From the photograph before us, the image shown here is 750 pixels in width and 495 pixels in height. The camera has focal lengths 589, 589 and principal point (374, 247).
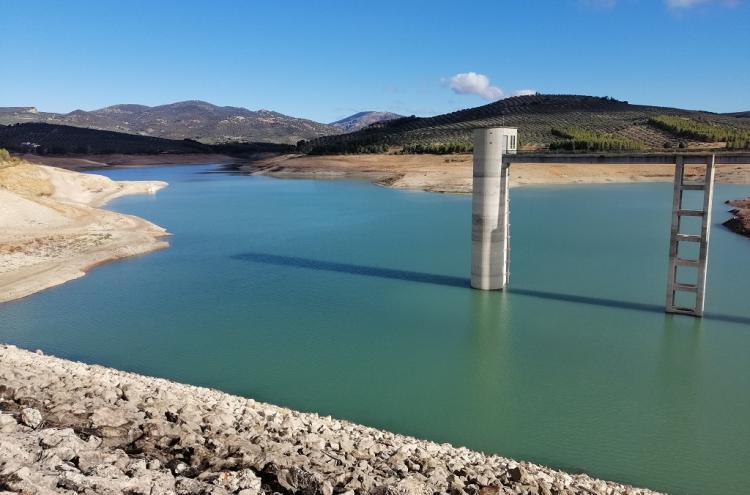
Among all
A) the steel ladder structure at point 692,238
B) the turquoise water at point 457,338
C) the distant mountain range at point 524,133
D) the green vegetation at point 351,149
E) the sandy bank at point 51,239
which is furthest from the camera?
the green vegetation at point 351,149

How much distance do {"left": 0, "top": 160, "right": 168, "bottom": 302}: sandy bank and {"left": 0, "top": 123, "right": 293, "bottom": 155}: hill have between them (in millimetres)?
86672

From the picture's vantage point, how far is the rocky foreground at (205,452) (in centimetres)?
820

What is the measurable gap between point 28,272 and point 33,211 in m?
12.6

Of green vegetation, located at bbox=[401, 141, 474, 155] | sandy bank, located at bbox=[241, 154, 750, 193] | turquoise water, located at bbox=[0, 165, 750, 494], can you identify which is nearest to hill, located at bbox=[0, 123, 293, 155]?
green vegetation, located at bbox=[401, 141, 474, 155]

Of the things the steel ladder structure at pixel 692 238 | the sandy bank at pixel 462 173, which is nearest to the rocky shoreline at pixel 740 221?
the steel ladder structure at pixel 692 238

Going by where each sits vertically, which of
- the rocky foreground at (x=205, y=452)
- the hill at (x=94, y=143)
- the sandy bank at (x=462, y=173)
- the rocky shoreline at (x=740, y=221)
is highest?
the hill at (x=94, y=143)

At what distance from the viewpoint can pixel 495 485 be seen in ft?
28.7

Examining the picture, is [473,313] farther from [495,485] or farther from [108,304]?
[108,304]

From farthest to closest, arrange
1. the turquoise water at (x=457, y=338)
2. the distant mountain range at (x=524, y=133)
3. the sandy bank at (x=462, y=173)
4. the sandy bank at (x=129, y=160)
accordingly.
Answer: the sandy bank at (x=129, y=160)
the distant mountain range at (x=524, y=133)
the sandy bank at (x=462, y=173)
the turquoise water at (x=457, y=338)

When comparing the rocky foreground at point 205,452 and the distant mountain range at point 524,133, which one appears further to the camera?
the distant mountain range at point 524,133

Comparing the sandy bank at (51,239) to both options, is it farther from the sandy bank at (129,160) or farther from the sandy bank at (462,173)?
the sandy bank at (129,160)

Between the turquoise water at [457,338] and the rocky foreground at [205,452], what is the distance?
1.69 m

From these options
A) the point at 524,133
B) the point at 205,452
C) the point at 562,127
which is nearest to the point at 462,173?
the point at 524,133

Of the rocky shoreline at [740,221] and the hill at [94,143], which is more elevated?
the hill at [94,143]
